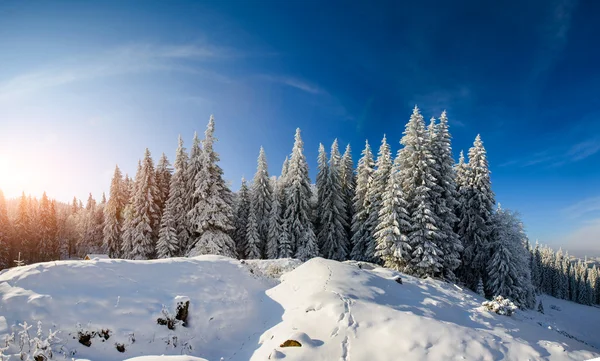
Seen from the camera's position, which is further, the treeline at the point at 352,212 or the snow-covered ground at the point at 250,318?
the treeline at the point at 352,212

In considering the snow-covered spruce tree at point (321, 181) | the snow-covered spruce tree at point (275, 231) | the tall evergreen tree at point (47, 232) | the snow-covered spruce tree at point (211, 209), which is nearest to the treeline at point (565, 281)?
the snow-covered spruce tree at point (321, 181)

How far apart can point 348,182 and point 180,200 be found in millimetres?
21883

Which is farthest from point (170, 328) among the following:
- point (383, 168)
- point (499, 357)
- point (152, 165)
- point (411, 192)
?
point (152, 165)

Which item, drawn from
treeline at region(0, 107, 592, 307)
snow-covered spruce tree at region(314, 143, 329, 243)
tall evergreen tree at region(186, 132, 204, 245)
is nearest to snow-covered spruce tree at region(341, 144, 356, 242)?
treeline at region(0, 107, 592, 307)

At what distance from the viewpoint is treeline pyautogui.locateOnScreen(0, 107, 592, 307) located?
2458 centimetres

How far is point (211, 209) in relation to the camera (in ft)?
93.4

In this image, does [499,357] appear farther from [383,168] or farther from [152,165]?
[152,165]

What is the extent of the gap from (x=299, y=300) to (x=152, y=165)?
97.3ft

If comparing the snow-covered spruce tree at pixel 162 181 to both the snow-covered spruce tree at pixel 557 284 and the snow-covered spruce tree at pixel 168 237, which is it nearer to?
the snow-covered spruce tree at pixel 168 237

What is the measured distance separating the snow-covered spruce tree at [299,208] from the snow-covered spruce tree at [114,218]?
24.0 meters

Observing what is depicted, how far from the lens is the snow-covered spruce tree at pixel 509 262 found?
26.5 metres

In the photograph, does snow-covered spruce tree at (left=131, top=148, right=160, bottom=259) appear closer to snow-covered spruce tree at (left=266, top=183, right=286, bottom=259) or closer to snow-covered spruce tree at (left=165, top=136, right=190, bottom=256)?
snow-covered spruce tree at (left=165, top=136, right=190, bottom=256)

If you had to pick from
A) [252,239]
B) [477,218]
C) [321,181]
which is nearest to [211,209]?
[252,239]

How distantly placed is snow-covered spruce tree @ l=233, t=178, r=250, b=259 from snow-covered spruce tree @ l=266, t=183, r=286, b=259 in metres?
3.46
